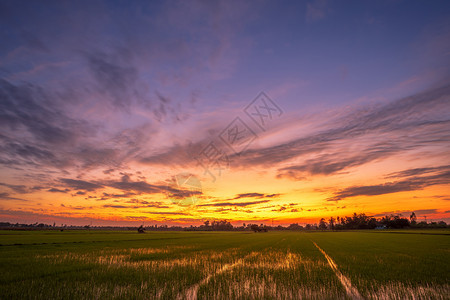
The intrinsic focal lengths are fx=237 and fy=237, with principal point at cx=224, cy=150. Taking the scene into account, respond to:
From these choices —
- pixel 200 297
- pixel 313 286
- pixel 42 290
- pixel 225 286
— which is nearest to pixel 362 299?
pixel 313 286

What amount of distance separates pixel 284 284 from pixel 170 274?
5.30m

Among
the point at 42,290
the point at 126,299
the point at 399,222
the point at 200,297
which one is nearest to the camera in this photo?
the point at 126,299

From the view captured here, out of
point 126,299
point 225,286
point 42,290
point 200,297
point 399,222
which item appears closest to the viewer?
point 126,299

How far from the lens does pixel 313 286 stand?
30.4 feet

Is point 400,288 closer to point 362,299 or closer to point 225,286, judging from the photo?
point 362,299

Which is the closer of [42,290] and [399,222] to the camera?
[42,290]

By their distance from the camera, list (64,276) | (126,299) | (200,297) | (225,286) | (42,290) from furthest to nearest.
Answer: (64,276)
(225,286)
(42,290)
(200,297)
(126,299)

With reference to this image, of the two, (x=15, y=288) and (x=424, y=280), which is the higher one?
(x=15, y=288)

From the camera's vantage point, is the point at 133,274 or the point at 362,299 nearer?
the point at 362,299

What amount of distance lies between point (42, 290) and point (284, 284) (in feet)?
28.8

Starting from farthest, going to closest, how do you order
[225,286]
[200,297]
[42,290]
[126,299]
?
[225,286]
[42,290]
[200,297]
[126,299]

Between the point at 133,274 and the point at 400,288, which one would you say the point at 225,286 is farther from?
the point at 400,288

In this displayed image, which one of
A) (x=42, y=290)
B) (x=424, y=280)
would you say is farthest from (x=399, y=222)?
(x=42, y=290)

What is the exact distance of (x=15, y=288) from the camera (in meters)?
8.23
